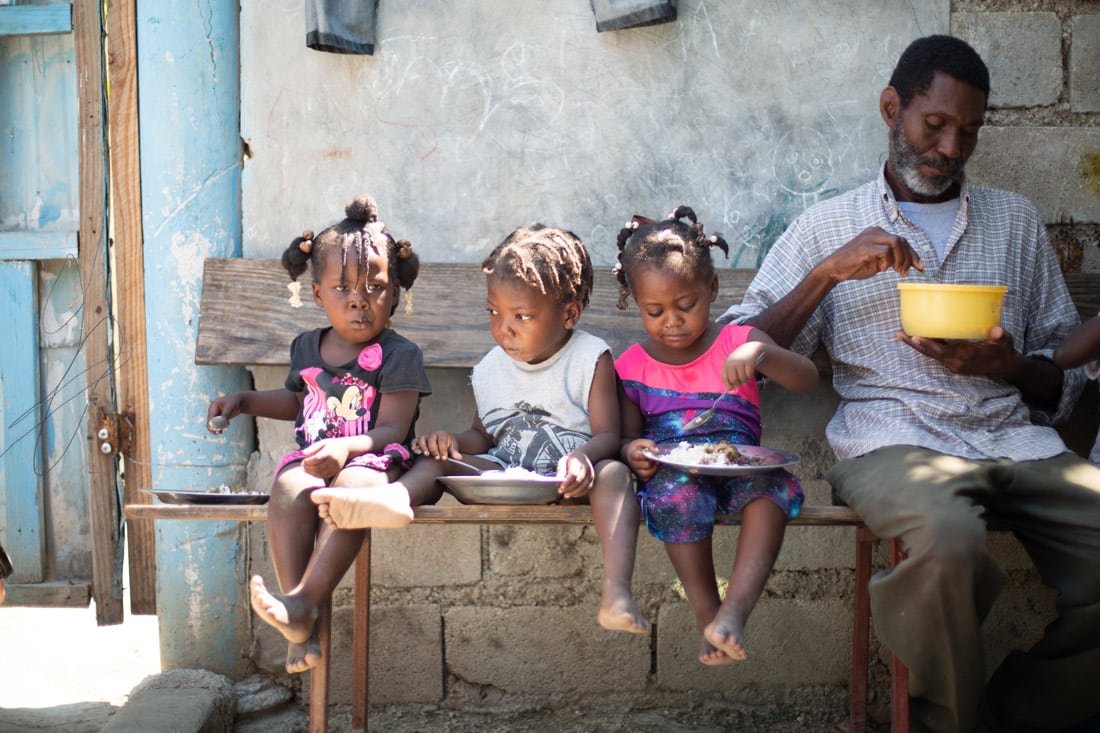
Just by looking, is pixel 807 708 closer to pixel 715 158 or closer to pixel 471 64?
pixel 715 158

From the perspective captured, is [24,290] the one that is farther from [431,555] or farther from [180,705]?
[431,555]

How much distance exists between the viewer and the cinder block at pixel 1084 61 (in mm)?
3561

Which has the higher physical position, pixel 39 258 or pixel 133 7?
pixel 133 7

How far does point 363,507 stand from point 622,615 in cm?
69

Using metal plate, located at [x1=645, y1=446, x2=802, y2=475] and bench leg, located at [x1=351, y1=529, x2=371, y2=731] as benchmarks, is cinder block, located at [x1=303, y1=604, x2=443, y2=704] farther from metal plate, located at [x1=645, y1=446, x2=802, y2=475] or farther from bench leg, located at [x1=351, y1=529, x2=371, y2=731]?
metal plate, located at [x1=645, y1=446, x2=802, y2=475]

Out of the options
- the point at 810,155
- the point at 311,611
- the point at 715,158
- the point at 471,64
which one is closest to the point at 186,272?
the point at 471,64

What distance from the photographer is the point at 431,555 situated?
3668 mm

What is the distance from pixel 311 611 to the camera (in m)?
2.74

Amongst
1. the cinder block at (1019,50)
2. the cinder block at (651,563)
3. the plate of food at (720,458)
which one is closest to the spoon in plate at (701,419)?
the plate of food at (720,458)

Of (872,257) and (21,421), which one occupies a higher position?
(872,257)

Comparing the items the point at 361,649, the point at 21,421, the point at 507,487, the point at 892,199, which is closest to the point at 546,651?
the point at 361,649

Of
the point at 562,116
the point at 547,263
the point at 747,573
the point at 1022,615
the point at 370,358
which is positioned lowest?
the point at 1022,615

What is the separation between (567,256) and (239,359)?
1.11 meters

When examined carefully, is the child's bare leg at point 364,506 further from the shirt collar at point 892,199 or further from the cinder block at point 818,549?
the shirt collar at point 892,199
